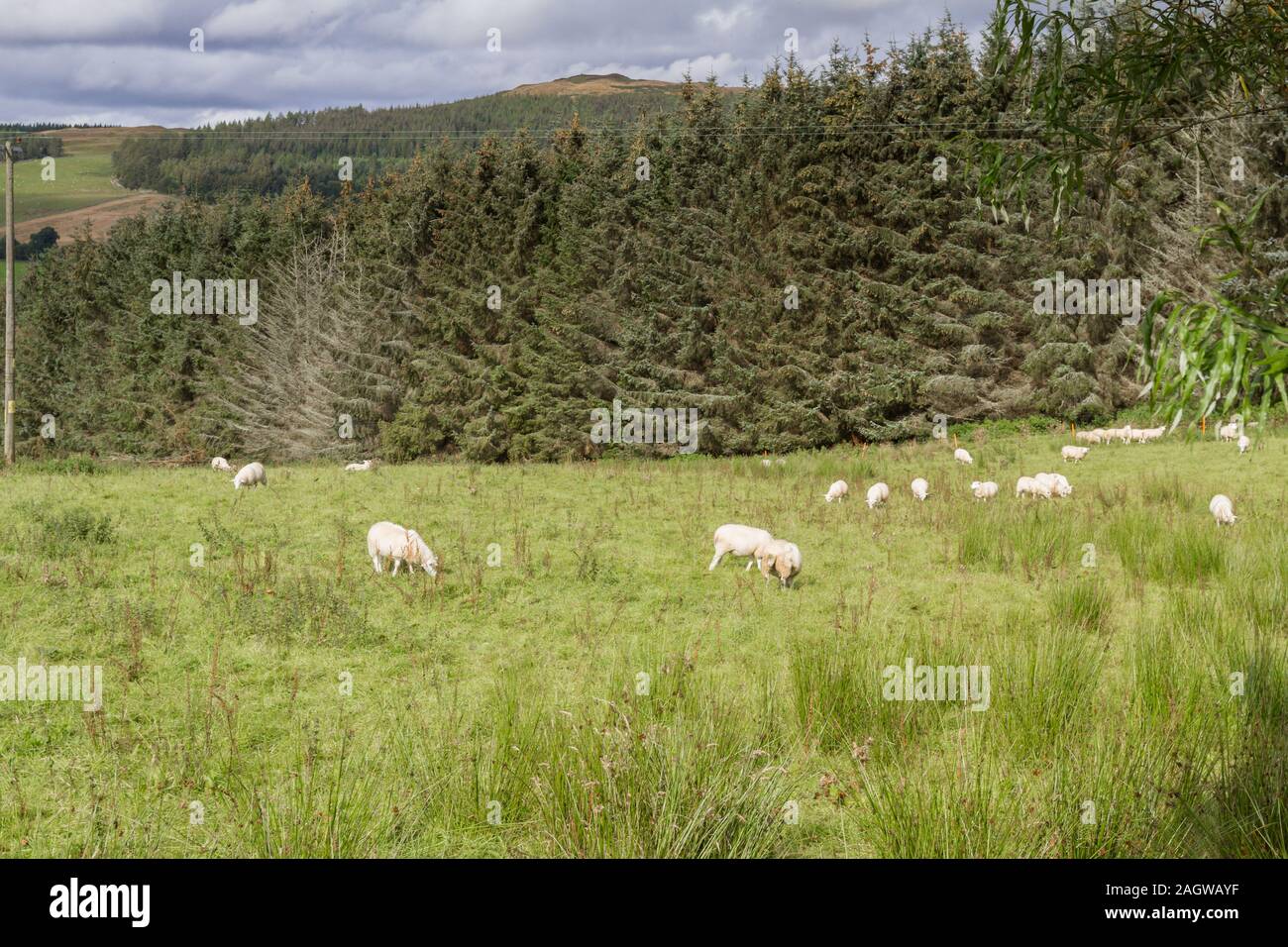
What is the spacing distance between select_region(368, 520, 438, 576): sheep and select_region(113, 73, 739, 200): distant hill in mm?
34791

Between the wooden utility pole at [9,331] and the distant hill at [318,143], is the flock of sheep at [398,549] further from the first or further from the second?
the distant hill at [318,143]

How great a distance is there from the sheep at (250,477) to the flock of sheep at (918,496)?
9.28 m

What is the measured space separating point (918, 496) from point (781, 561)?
6.96 meters

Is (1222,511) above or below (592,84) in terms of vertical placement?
below

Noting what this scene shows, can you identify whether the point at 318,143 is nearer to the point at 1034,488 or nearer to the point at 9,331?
the point at 9,331

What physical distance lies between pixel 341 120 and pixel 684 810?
104331mm

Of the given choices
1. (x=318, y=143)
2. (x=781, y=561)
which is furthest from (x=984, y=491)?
(x=318, y=143)

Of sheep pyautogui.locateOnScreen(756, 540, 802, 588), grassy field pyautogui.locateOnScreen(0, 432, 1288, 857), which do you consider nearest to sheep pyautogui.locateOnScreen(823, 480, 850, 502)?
grassy field pyautogui.locateOnScreen(0, 432, 1288, 857)

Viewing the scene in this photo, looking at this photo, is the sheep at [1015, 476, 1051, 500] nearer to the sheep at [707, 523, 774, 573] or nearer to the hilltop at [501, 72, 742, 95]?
the sheep at [707, 523, 774, 573]

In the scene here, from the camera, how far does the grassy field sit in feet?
14.7

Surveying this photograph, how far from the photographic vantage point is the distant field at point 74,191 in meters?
88.2

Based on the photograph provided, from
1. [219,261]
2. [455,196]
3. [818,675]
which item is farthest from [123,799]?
[219,261]

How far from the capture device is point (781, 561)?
10461mm

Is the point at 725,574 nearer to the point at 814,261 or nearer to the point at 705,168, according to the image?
the point at 814,261
